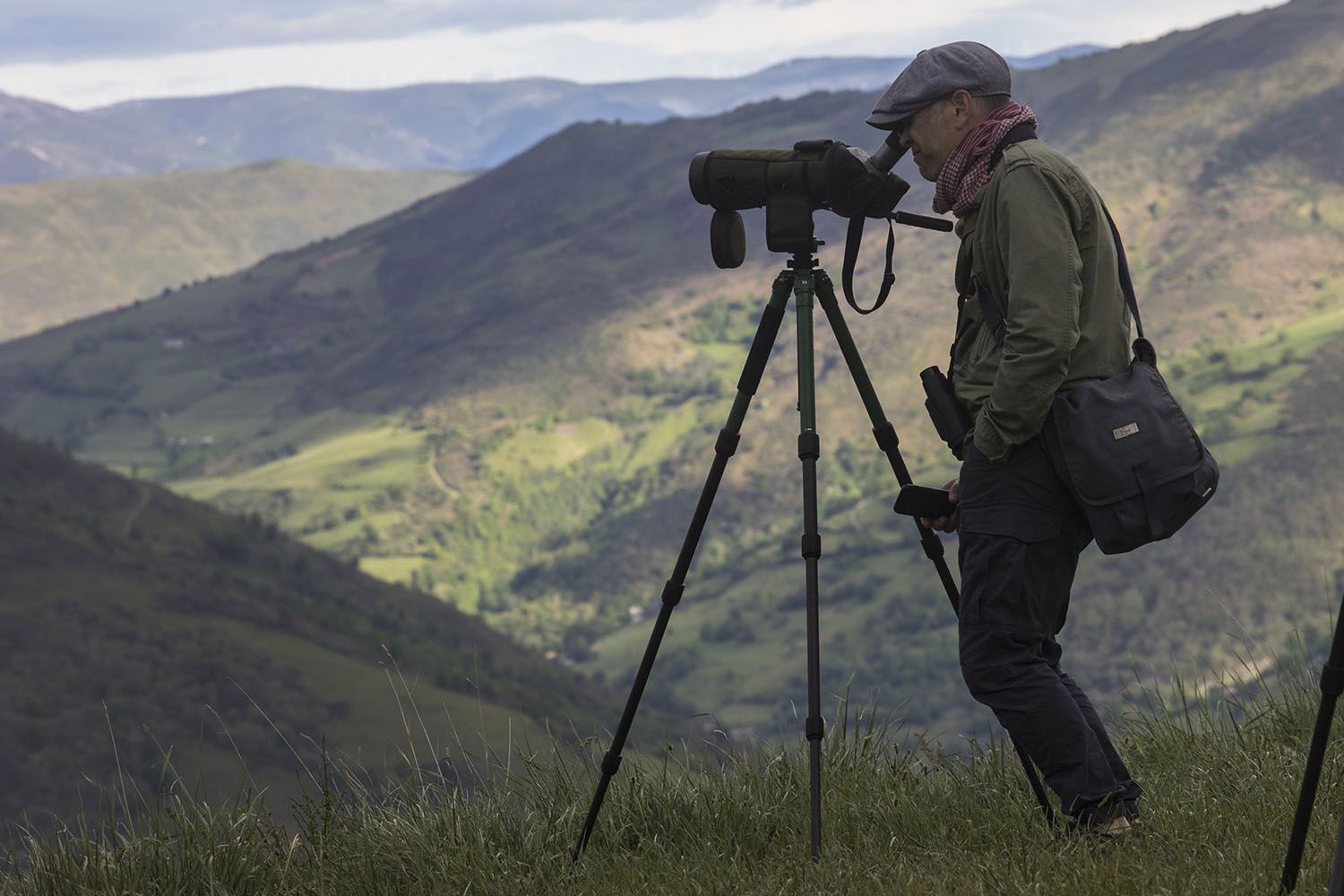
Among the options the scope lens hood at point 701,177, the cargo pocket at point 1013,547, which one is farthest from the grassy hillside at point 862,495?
the cargo pocket at point 1013,547

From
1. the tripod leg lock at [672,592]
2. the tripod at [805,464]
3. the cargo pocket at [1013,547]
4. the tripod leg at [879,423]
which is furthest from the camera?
the tripod leg lock at [672,592]

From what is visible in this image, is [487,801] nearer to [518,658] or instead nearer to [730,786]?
[730,786]

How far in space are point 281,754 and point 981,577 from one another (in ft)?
263

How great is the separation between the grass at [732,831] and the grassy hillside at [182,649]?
6019cm

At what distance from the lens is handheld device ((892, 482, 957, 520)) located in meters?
3.71

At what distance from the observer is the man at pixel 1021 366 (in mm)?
3391

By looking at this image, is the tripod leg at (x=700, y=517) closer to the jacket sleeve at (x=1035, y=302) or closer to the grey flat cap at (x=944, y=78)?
the grey flat cap at (x=944, y=78)

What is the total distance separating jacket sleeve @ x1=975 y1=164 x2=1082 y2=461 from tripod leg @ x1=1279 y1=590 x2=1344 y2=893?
907 millimetres

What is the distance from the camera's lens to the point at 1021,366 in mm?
3367

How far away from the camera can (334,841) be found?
3840 millimetres

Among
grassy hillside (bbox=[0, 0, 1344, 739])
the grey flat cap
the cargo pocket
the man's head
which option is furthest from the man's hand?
grassy hillside (bbox=[0, 0, 1344, 739])

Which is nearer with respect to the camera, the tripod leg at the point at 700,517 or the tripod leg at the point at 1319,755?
the tripod leg at the point at 1319,755

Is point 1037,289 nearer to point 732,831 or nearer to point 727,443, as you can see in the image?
point 727,443

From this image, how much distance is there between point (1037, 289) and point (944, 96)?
65cm
